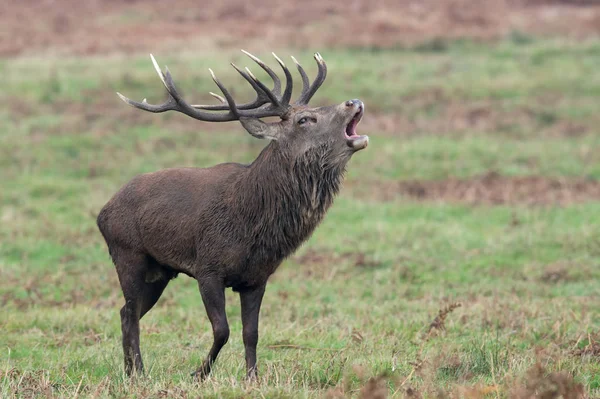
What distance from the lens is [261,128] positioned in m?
8.08

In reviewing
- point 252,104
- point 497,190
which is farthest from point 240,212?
point 497,190

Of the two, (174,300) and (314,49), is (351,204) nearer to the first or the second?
(174,300)

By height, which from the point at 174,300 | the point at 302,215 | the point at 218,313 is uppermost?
the point at 302,215

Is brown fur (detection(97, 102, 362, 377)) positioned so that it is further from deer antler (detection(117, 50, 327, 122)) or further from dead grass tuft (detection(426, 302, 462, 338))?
dead grass tuft (detection(426, 302, 462, 338))

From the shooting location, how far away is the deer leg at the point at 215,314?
24.6 ft

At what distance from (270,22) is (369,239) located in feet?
53.0

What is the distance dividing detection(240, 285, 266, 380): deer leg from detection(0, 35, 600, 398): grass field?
15 cm

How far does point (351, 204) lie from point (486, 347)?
334 inches

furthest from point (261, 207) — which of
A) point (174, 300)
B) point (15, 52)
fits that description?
point (15, 52)

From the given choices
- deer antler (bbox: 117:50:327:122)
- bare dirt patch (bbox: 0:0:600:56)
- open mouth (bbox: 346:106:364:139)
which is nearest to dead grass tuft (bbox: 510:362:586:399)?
open mouth (bbox: 346:106:364:139)

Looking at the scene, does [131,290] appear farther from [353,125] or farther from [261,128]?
[353,125]

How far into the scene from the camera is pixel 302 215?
7.83m

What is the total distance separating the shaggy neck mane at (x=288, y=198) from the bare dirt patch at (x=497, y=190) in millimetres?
8902

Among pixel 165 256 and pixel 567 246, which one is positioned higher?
pixel 165 256
